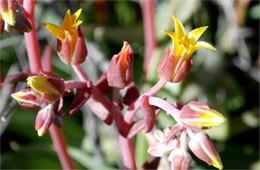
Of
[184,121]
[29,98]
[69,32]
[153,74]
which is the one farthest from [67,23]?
[153,74]

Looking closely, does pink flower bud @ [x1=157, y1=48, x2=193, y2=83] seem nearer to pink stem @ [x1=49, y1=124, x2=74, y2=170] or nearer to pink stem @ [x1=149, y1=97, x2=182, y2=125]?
pink stem @ [x1=149, y1=97, x2=182, y2=125]

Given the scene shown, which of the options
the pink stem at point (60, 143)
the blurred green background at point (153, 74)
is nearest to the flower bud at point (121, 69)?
the pink stem at point (60, 143)

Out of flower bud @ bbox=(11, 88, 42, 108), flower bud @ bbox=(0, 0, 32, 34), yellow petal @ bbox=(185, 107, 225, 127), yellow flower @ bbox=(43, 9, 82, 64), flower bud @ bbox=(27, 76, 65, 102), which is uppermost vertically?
flower bud @ bbox=(0, 0, 32, 34)

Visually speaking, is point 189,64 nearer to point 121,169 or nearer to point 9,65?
point 121,169

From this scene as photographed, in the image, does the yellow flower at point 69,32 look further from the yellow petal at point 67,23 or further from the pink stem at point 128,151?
the pink stem at point 128,151

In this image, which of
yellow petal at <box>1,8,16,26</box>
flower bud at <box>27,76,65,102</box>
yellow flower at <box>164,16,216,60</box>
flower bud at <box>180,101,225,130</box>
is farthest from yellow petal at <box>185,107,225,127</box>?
yellow petal at <box>1,8,16,26</box>

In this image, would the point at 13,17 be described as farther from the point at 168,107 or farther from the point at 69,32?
the point at 168,107

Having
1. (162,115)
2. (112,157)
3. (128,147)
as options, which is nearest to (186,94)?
(162,115)
